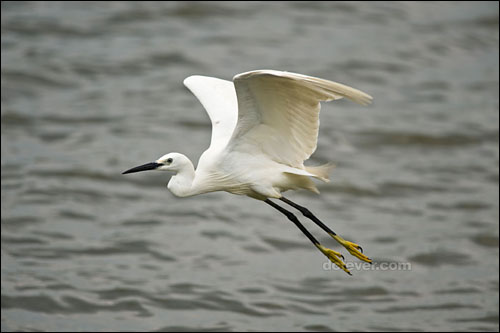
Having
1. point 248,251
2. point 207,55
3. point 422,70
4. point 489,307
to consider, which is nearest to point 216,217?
point 248,251

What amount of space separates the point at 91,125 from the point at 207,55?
4183 mm

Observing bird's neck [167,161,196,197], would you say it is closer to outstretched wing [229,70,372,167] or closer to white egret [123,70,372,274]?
white egret [123,70,372,274]

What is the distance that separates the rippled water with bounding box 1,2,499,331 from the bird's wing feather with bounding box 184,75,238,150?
17.4 feet

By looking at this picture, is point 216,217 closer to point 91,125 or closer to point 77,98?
point 91,125

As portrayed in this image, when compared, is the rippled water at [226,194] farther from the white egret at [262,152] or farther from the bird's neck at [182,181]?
the bird's neck at [182,181]

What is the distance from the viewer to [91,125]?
1788 centimetres

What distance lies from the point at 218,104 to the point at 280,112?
1335 mm

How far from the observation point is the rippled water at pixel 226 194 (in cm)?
1351

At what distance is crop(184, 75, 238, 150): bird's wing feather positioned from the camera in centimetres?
778

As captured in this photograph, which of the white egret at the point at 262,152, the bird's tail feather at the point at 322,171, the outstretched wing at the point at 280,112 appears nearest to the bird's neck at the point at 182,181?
the white egret at the point at 262,152

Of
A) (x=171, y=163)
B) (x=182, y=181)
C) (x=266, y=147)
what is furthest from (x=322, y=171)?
(x=171, y=163)

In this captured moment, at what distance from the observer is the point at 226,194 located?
1648 cm

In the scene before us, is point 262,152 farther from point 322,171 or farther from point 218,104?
point 218,104

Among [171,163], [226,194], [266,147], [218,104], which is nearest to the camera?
[171,163]
